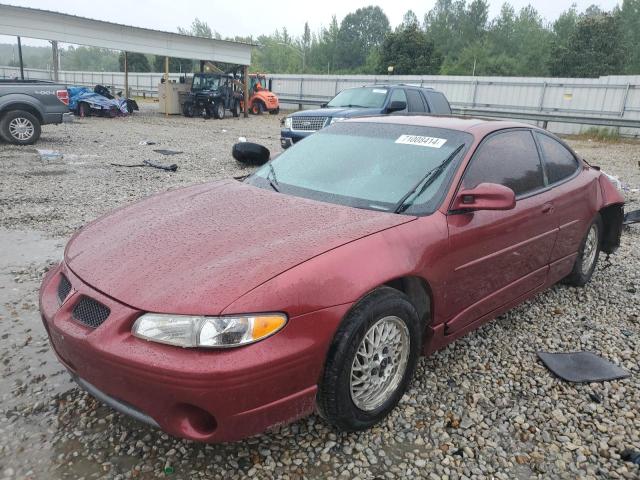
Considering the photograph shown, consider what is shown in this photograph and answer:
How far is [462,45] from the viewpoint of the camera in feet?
261

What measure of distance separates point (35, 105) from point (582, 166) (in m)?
11.2

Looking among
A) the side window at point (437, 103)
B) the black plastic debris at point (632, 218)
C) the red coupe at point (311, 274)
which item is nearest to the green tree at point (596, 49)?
the side window at point (437, 103)

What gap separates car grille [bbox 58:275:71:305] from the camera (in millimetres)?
2310

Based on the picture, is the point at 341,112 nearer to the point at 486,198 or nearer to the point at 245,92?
the point at 486,198

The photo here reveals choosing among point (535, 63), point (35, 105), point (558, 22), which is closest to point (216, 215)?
point (35, 105)

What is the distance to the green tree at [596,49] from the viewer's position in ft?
160

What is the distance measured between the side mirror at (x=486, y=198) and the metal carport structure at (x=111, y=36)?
20.8m

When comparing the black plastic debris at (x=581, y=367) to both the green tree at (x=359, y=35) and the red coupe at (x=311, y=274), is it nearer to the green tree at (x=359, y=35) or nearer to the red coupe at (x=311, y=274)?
the red coupe at (x=311, y=274)

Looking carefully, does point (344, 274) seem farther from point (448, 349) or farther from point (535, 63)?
point (535, 63)

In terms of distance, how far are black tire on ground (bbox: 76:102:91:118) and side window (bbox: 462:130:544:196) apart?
20.4 meters

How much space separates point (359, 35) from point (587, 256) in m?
99.2

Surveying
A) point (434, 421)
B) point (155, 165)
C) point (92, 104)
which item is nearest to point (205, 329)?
point (434, 421)

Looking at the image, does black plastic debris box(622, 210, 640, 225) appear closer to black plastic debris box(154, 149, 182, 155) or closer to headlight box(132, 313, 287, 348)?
headlight box(132, 313, 287, 348)

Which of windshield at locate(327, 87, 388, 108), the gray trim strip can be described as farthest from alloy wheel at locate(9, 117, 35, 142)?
the gray trim strip
